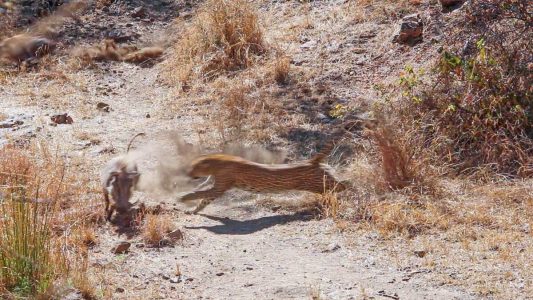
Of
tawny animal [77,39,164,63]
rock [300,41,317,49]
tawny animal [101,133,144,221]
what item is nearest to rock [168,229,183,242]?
tawny animal [101,133,144,221]

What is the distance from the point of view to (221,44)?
10.2 m

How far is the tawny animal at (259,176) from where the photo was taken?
6586 millimetres

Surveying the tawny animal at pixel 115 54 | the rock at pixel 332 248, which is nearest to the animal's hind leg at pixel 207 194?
the rock at pixel 332 248

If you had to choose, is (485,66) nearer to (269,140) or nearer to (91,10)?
(269,140)

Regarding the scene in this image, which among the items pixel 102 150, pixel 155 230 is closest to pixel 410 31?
pixel 102 150

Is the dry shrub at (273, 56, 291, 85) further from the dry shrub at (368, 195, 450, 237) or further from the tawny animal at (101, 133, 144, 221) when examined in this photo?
the dry shrub at (368, 195, 450, 237)

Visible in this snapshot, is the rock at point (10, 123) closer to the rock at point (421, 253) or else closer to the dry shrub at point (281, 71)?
the dry shrub at point (281, 71)

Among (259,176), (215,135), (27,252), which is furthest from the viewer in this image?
(215,135)

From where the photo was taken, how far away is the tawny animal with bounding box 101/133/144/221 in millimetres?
6422

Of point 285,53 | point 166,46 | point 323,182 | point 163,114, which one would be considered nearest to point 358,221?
point 323,182

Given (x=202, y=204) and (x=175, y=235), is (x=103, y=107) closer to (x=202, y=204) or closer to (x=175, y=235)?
(x=202, y=204)

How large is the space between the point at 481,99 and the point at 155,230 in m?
3.14

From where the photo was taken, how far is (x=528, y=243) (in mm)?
5562

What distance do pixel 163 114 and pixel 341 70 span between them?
2017 millimetres
